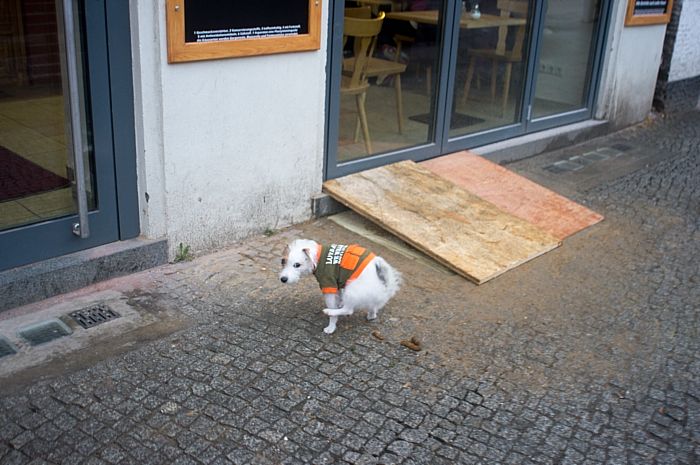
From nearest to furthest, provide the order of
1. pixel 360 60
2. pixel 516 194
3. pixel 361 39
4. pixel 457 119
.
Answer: pixel 361 39, pixel 360 60, pixel 516 194, pixel 457 119

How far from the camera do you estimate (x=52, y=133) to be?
4785mm

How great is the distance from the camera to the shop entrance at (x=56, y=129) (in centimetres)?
450

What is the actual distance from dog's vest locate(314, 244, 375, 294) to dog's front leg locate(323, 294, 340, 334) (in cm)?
6

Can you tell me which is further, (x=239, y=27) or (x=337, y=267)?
(x=239, y=27)

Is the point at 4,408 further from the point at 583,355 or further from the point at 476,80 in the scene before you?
the point at 476,80

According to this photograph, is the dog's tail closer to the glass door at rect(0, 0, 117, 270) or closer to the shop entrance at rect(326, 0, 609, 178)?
the glass door at rect(0, 0, 117, 270)

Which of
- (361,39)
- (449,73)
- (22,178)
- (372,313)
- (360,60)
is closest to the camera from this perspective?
(372,313)

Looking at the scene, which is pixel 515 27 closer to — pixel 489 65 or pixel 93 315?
pixel 489 65

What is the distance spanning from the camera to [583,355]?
4.45 metres

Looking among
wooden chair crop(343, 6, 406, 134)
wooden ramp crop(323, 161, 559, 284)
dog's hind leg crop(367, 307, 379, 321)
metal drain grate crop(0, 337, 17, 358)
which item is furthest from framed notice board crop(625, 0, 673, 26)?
metal drain grate crop(0, 337, 17, 358)

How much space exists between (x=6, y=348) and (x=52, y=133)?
140cm

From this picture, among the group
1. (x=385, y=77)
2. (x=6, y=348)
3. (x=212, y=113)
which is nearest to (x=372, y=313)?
(x=212, y=113)

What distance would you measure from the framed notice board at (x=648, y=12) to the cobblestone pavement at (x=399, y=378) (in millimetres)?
4144

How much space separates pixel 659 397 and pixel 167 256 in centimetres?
320
